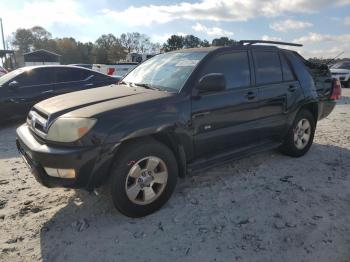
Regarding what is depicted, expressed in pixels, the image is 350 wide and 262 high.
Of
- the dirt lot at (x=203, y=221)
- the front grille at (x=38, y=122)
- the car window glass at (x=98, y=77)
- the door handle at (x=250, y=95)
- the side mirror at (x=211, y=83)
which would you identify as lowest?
the dirt lot at (x=203, y=221)

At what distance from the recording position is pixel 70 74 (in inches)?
345

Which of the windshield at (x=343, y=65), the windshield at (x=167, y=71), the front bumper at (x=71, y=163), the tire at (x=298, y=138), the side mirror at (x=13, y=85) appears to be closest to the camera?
the front bumper at (x=71, y=163)

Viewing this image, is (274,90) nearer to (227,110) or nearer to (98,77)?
(227,110)

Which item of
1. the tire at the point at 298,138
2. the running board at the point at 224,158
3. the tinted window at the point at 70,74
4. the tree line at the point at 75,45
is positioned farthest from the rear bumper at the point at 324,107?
the tree line at the point at 75,45

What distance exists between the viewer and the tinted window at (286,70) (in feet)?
17.3

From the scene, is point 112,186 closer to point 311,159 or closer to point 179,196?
point 179,196

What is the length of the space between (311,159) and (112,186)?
11.4 feet

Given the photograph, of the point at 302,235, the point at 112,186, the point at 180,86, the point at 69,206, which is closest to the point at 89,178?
the point at 112,186

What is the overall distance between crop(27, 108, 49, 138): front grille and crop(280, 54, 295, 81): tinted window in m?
3.47

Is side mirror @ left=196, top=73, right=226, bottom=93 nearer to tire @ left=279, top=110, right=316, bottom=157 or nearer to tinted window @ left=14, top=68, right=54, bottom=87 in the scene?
tire @ left=279, top=110, right=316, bottom=157

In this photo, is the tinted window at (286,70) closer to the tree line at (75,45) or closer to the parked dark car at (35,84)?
the parked dark car at (35,84)

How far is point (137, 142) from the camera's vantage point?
353cm

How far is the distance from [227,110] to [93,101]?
1.61 meters

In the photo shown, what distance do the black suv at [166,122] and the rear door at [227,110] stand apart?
0.01 meters
